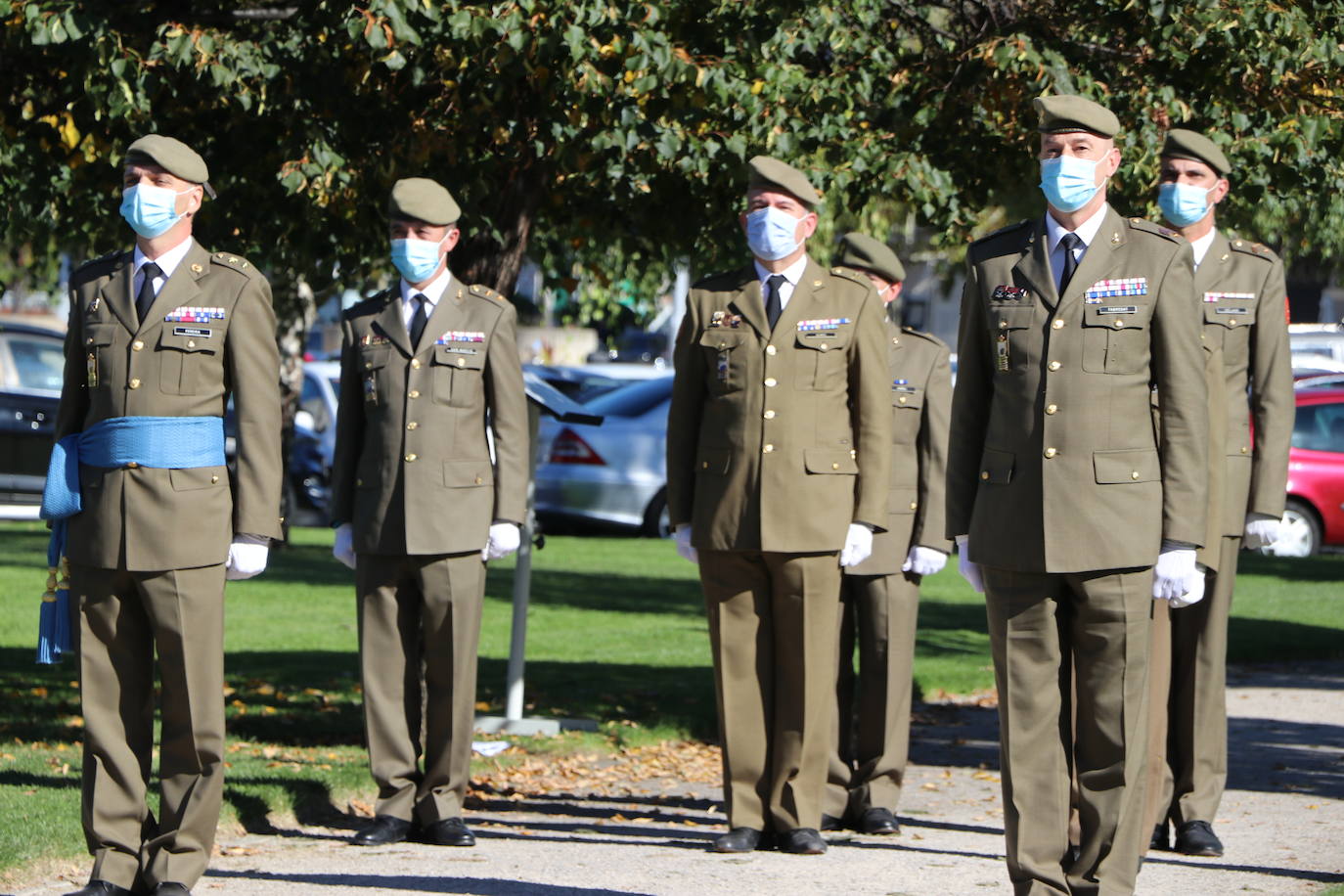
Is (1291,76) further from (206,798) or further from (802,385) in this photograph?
(206,798)

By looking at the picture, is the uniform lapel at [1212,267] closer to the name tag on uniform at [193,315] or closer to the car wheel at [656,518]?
the name tag on uniform at [193,315]

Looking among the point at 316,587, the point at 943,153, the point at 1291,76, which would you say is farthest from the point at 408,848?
the point at 316,587

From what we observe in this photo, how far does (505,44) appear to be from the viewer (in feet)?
23.7

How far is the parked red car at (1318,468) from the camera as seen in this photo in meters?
19.6

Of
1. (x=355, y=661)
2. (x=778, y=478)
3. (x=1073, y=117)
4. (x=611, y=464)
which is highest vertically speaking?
(x=1073, y=117)

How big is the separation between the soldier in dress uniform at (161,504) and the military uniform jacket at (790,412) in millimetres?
1596

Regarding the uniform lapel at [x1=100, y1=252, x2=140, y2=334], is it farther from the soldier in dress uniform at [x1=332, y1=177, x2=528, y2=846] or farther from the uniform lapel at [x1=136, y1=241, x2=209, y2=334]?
the soldier in dress uniform at [x1=332, y1=177, x2=528, y2=846]

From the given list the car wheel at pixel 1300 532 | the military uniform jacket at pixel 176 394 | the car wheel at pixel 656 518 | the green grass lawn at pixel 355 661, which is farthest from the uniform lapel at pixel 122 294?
the car wheel at pixel 1300 532

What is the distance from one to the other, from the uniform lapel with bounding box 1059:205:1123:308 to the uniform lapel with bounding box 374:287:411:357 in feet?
8.87

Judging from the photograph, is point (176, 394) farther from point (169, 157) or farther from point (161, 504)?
point (169, 157)

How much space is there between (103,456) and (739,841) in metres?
2.45

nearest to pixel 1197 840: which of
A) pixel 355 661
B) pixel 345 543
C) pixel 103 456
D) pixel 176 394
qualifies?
pixel 345 543

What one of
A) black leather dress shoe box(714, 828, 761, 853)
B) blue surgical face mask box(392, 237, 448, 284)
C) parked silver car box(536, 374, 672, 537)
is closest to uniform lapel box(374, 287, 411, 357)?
blue surgical face mask box(392, 237, 448, 284)

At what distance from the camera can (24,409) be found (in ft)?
59.8
